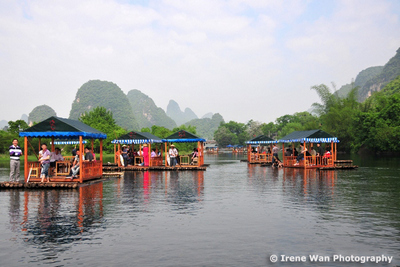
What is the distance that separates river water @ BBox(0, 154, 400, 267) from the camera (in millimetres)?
7160

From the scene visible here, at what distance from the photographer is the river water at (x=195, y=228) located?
23.5 ft

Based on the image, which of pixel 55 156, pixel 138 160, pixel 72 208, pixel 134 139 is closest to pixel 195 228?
pixel 72 208

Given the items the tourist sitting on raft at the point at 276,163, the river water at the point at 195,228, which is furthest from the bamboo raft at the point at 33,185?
the tourist sitting on raft at the point at 276,163

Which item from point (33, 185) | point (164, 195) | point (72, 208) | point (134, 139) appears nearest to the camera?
point (72, 208)

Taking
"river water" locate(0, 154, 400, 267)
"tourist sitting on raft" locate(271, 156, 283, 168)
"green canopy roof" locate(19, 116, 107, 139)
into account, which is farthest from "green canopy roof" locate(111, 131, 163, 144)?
"river water" locate(0, 154, 400, 267)

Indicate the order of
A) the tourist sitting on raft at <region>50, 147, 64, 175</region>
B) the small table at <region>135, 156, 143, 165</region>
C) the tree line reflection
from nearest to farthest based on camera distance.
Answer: the tree line reflection < the tourist sitting on raft at <region>50, 147, 64, 175</region> < the small table at <region>135, 156, 143, 165</region>

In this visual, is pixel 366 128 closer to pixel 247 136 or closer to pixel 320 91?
pixel 320 91

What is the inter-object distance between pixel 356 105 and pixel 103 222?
8521cm

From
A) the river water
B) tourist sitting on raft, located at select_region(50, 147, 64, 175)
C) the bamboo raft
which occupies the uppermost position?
tourist sitting on raft, located at select_region(50, 147, 64, 175)

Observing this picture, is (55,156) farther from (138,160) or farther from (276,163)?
(276,163)

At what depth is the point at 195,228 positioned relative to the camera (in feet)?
30.7

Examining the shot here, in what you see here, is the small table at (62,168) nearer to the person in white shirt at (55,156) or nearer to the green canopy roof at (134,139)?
the person in white shirt at (55,156)

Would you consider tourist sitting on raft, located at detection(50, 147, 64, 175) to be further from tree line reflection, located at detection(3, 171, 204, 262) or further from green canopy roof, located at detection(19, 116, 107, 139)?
tree line reflection, located at detection(3, 171, 204, 262)

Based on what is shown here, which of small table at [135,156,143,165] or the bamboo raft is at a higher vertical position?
small table at [135,156,143,165]
